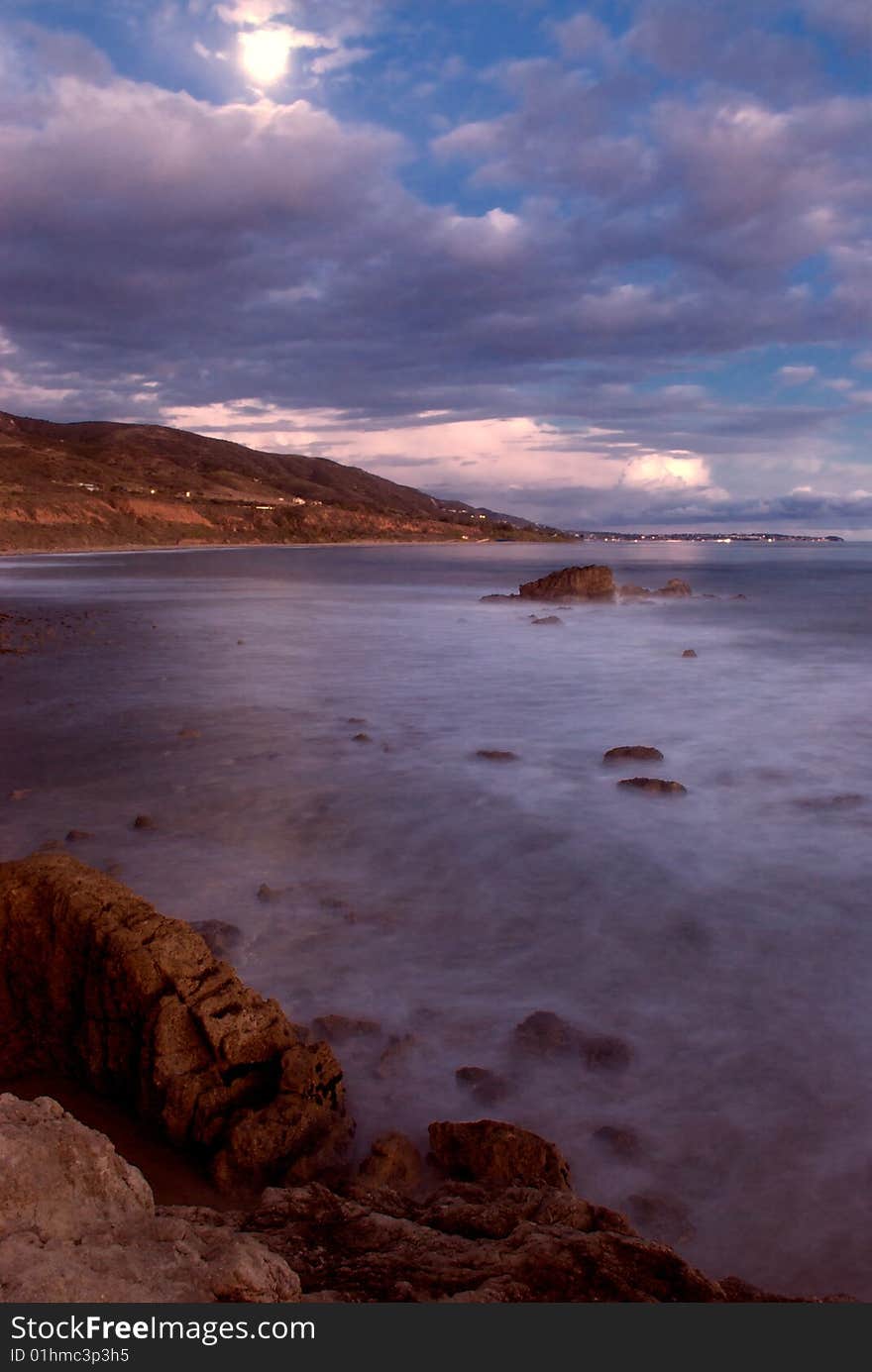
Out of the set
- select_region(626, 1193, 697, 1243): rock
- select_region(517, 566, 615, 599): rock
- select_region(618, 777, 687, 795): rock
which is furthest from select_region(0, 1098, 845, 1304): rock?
select_region(517, 566, 615, 599): rock

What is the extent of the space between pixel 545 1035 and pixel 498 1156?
1217mm

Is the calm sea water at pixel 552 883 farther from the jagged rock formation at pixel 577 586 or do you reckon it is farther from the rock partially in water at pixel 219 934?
A: the jagged rock formation at pixel 577 586

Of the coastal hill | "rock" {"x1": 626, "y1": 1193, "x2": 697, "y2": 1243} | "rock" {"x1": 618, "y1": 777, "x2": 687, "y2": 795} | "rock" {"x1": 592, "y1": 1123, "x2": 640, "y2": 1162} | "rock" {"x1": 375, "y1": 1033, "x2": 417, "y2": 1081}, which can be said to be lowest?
"rock" {"x1": 626, "y1": 1193, "x2": 697, "y2": 1243}

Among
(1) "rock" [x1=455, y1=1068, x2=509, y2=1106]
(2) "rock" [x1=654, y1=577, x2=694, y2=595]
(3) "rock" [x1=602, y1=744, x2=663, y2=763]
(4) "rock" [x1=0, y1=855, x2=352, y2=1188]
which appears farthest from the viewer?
→ (2) "rock" [x1=654, y1=577, x2=694, y2=595]

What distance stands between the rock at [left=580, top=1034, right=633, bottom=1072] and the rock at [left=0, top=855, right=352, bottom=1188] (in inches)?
53.1

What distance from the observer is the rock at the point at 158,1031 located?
359 cm

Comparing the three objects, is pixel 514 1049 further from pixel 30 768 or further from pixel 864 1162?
pixel 30 768

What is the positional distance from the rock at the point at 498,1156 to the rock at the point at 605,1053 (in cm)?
84

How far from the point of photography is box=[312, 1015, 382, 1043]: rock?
4.61 meters

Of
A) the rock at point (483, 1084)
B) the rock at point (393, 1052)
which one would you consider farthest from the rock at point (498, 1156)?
the rock at point (393, 1052)

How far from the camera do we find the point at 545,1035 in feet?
15.2

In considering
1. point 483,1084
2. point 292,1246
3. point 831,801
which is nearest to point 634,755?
point 831,801

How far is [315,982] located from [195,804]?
376 cm

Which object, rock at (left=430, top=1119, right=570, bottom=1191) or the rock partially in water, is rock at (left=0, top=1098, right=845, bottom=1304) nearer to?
rock at (left=430, top=1119, right=570, bottom=1191)
